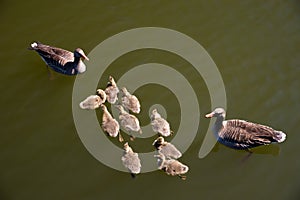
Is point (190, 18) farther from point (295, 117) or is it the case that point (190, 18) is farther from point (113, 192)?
point (113, 192)

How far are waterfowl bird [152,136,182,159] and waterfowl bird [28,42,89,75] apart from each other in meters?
1.86

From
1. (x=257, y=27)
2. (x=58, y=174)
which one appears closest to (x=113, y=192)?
(x=58, y=174)

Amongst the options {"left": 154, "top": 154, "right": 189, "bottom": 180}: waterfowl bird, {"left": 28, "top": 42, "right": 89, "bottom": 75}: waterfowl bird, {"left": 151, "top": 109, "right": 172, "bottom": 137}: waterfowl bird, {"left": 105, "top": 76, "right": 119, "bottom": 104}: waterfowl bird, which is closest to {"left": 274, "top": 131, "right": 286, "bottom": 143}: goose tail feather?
{"left": 154, "top": 154, "right": 189, "bottom": 180}: waterfowl bird

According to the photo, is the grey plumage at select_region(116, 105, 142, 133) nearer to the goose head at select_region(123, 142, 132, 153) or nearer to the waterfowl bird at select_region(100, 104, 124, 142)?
the waterfowl bird at select_region(100, 104, 124, 142)

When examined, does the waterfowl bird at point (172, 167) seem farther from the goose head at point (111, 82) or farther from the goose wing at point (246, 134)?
the goose head at point (111, 82)

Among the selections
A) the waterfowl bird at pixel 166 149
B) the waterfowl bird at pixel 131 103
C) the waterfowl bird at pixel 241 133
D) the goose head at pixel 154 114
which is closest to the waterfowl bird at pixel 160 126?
the goose head at pixel 154 114

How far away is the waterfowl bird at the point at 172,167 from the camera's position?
5.44m

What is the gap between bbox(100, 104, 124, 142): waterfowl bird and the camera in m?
5.82

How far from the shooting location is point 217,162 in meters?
5.73

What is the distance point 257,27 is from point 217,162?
9.36ft

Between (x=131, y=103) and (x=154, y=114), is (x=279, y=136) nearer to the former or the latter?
(x=154, y=114)

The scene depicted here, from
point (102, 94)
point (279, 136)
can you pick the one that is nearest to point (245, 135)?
point (279, 136)

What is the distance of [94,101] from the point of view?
6.05m

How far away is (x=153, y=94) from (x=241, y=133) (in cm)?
151
